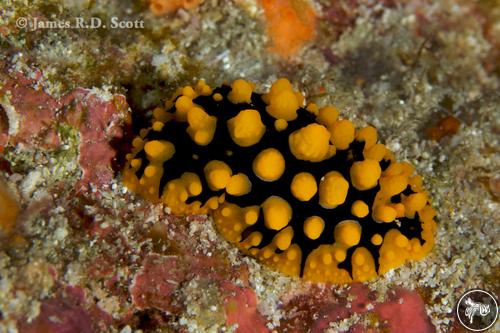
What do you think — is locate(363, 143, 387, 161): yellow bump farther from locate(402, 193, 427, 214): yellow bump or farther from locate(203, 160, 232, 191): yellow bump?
locate(203, 160, 232, 191): yellow bump

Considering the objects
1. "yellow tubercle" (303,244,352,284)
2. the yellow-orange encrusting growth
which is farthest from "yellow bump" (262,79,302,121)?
the yellow-orange encrusting growth

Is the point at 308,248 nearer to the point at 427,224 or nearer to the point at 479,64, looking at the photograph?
the point at 427,224

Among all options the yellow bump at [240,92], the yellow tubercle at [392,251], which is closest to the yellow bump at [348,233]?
the yellow tubercle at [392,251]

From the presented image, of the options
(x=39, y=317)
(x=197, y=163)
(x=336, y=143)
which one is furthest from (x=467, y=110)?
(x=39, y=317)

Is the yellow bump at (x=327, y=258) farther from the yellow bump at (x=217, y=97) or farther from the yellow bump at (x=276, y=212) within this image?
the yellow bump at (x=217, y=97)

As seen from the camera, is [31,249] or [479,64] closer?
[31,249]

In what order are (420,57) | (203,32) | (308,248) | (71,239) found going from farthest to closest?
(420,57) < (203,32) < (308,248) < (71,239)

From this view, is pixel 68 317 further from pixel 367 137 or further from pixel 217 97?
pixel 367 137
